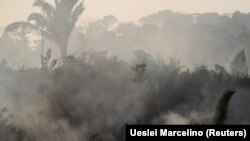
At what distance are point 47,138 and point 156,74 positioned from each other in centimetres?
644

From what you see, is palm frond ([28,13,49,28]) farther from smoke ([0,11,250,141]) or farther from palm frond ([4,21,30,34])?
smoke ([0,11,250,141])

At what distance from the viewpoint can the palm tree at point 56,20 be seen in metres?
26.5

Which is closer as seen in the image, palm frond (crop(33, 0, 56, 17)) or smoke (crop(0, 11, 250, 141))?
smoke (crop(0, 11, 250, 141))

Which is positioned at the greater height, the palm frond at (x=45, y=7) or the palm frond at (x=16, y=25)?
the palm frond at (x=45, y=7)

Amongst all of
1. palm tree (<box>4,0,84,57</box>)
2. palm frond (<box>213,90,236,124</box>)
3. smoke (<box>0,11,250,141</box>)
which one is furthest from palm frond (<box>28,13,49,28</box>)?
palm frond (<box>213,90,236,124</box>)

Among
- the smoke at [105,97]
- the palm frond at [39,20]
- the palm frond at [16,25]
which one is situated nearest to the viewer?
the smoke at [105,97]

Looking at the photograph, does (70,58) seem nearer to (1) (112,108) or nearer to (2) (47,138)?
(1) (112,108)

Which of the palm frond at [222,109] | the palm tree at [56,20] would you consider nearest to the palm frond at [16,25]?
the palm tree at [56,20]

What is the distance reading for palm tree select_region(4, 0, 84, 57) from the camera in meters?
26.5

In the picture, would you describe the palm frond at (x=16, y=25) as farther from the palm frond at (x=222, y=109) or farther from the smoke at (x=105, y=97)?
the palm frond at (x=222, y=109)

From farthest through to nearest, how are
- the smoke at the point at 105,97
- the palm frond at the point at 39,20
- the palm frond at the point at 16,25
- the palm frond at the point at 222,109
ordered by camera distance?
the palm frond at the point at 39,20
the palm frond at the point at 16,25
the smoke at the point at 105,97
the palm frond at the point at 222,109

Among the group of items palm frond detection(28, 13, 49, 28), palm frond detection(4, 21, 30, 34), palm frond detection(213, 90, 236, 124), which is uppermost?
palm frond detection(28, 13, 49, 28)

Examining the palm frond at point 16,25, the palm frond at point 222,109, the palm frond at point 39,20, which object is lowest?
the palm frond at point 222,109

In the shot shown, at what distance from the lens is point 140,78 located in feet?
66.1
